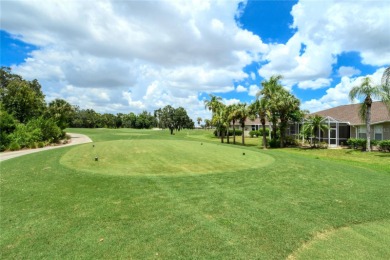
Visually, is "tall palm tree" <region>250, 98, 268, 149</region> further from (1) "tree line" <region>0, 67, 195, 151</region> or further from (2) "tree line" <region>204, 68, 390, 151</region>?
(1) "tree line" <region>0, 67, 195, 151</region>

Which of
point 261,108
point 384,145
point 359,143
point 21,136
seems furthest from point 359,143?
point 21,136

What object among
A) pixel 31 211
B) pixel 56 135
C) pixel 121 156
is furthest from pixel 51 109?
pixel 31 211

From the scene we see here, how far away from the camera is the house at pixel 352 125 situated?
27656mm

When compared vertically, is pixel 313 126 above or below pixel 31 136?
above

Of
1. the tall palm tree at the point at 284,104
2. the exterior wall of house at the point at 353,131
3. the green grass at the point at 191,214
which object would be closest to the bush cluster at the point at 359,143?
the exterior wall of house at the point at 353,131

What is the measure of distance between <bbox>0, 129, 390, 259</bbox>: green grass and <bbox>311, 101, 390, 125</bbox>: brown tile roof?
2103 centimetres

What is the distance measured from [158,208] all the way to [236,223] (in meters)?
2.17

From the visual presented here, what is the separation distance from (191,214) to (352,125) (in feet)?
103

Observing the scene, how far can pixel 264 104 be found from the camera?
103 feet

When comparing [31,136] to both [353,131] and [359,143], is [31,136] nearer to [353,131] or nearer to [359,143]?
[359,143]

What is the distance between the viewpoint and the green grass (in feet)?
15.9

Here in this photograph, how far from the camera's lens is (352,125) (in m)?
31.0

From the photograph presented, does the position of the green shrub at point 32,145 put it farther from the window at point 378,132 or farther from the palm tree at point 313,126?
the window at point 378,132

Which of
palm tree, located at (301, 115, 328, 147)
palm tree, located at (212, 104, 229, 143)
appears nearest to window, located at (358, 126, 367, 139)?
palm tree, located at (301, 115, 328, 147)
